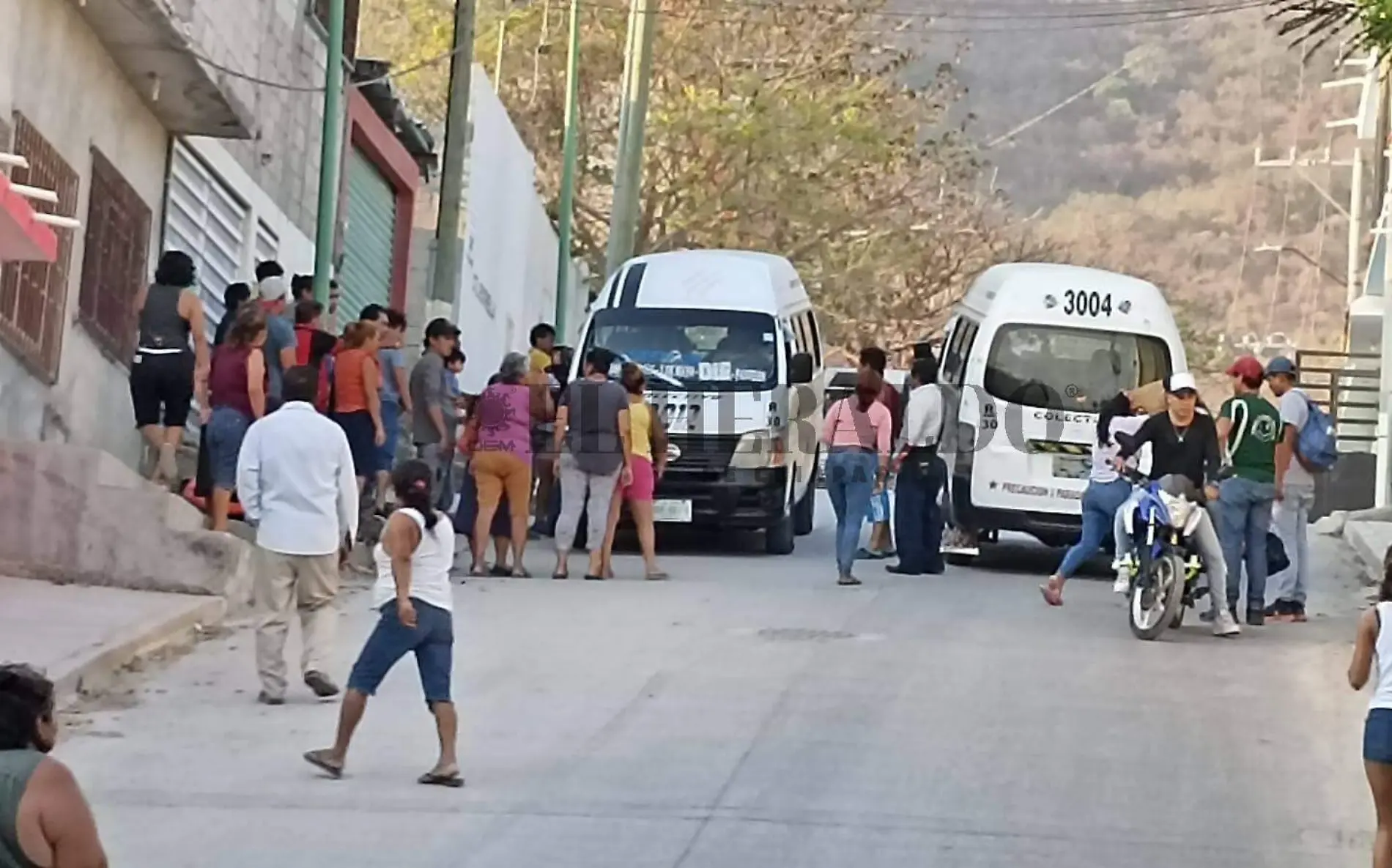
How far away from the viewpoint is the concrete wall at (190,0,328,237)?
20.7 meters

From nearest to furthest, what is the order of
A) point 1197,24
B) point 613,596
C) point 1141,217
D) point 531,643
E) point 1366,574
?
point 531,643 → point 613,596 → point 1366,574 → point 1141,217 → point 1197,24

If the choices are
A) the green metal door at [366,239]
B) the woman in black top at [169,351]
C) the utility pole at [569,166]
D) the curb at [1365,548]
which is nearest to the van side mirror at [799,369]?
the curb at [1365,548]

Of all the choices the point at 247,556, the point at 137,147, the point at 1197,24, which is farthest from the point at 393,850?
the point at 1197,24

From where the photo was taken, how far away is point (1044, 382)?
18.6 metres

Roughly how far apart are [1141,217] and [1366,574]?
7192 centimetres

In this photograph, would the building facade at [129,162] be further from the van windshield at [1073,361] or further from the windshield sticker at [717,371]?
the van windshield at [1073,361]

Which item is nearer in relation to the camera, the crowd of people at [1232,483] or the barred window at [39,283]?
the crowd of people at [1232,483]

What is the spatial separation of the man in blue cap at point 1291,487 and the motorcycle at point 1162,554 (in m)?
0.97

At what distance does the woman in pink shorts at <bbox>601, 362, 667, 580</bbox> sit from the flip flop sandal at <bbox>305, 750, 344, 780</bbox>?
24.8ft

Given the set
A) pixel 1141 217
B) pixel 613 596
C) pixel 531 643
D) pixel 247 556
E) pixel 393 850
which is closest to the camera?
pixel 393 850

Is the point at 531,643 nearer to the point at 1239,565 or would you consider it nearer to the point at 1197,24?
the point at 1239,565

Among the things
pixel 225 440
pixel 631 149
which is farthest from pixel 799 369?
pixel 631 149

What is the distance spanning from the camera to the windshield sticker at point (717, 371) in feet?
64.4

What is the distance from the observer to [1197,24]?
108 meters
